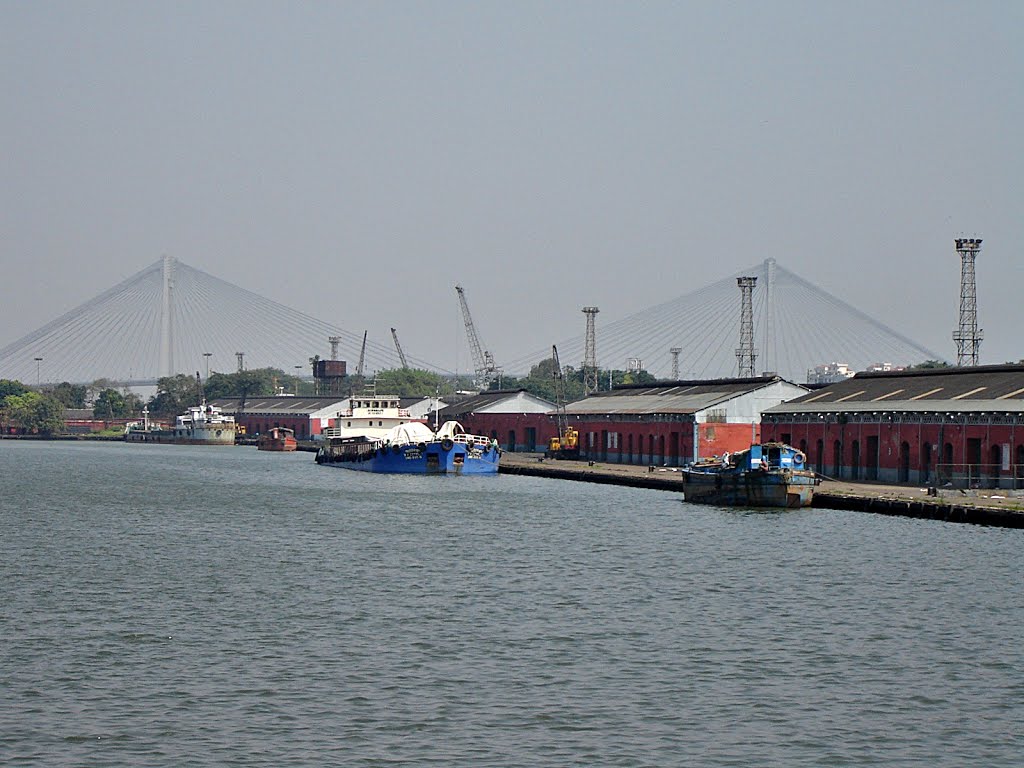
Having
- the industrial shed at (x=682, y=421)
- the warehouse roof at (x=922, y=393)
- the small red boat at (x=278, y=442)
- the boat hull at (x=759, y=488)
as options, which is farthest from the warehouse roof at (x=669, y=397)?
the small red boat at (x=278, y=442)

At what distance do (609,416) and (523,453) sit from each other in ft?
77.8

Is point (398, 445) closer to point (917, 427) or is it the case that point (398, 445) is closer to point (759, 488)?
point (917, 427)

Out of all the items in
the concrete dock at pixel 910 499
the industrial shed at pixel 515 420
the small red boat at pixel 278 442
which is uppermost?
the industrial shed at pixel 515 420

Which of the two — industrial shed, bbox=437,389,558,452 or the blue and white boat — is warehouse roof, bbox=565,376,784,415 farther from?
the blue and white boat

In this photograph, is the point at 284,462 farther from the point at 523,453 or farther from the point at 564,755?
the point at 564,755

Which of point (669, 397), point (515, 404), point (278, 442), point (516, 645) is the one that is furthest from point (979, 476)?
point (278, 442)

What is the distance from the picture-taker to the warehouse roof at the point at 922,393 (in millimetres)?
68000

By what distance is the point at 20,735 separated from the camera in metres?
23.0

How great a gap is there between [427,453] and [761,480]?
4215 centimetres

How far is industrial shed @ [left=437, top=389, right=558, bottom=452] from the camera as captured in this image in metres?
132

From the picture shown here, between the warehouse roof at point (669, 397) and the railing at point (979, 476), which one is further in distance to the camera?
the warehouse roof at point (669, 397)

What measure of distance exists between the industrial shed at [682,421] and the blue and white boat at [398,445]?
9502 mm

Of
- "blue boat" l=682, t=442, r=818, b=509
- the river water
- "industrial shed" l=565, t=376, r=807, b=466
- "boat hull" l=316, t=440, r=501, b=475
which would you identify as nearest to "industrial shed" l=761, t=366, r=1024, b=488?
"industrial shed" l=565, t=376, r=807, b=466

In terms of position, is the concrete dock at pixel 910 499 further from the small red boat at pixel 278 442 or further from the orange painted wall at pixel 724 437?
the small red boat at pixel 278 442
